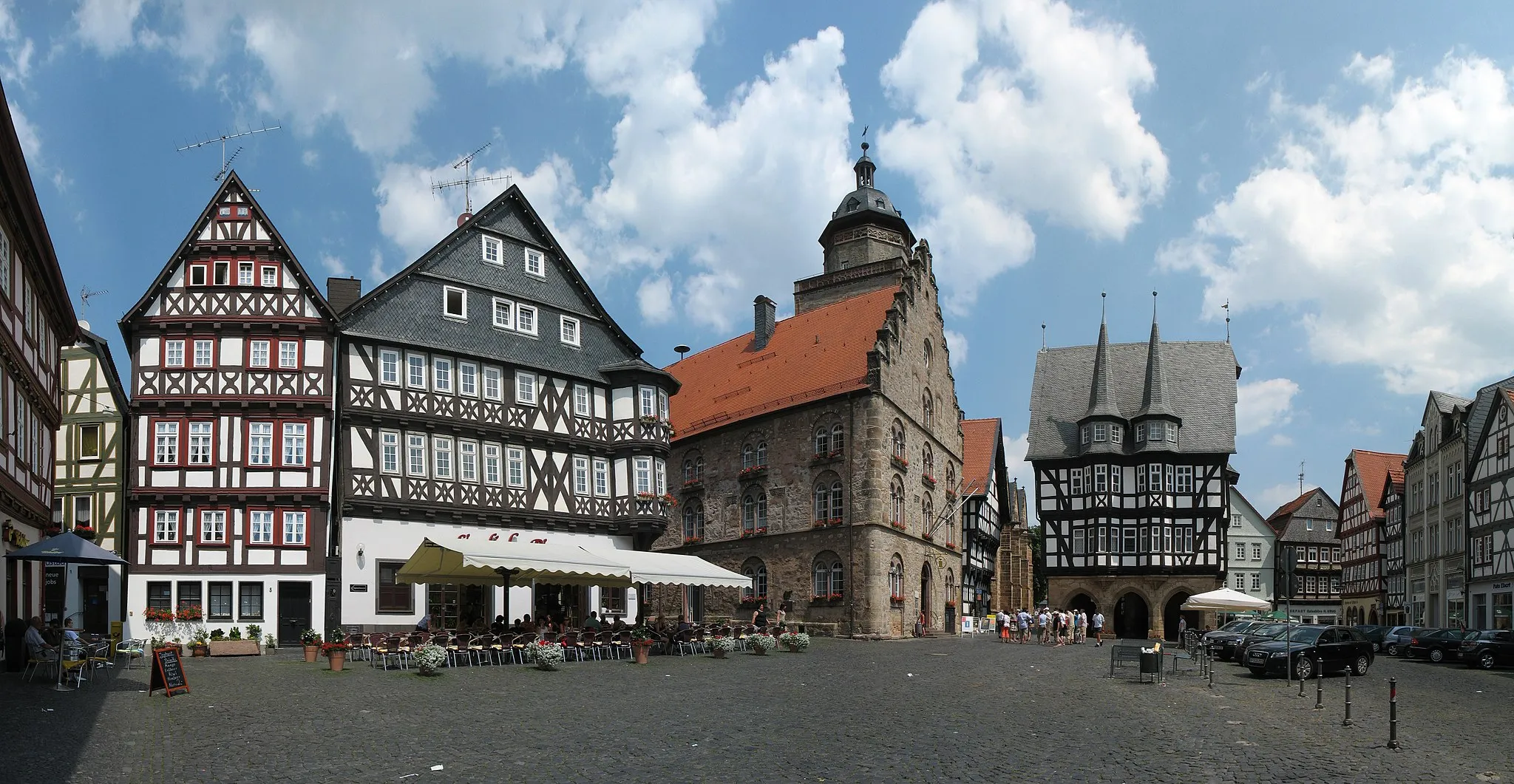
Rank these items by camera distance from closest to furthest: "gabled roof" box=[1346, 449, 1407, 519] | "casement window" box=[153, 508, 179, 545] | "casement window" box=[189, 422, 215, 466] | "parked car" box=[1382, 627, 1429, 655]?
"casement window" box=[153, 508, 179, 545] → "casement window" box=[189, 422, 215, 466] → "parked car" box=[1382, 627, 1429, 655] → "gabled roof" box=[1346, 449, 1407, 519]

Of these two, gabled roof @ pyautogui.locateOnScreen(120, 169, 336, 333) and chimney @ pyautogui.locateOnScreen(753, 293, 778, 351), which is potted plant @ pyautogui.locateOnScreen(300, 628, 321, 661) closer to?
gabled roof @ pyautogui.locateOnScreen(120, 169, 336, 333)

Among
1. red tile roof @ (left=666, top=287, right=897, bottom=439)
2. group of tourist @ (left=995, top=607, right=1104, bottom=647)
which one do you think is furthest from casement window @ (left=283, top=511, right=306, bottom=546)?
group of tourist @ (left=995, top=607, right=1104, bottom=647)

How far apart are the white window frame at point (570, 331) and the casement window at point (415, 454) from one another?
20.6 ft

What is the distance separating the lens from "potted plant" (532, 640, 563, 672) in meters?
25.0

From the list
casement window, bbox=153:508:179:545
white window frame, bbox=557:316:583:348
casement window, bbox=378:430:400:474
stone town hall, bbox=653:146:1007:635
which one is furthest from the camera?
stone town hall, bbox=653:146:1007:635

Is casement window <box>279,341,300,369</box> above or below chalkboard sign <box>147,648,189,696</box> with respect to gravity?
above

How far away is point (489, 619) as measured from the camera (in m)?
35.6

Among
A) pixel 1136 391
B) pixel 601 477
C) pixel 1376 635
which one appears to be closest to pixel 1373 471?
pixel 1136 391

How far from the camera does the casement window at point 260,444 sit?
107 ft

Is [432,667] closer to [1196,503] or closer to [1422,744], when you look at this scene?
[1422,744]

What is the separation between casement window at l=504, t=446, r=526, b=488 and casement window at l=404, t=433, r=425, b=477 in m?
2.81

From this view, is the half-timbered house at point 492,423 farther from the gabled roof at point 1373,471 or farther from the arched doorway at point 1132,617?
the gabled roof at point 1373,471

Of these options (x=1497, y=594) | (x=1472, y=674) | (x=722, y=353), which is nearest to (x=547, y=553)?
(x=1472, y=674)

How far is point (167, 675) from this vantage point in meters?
18.5
